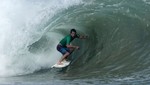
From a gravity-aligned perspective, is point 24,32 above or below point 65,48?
above

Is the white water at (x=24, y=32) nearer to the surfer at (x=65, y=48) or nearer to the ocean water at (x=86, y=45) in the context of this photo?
the ocean water at (x=86, y=45)

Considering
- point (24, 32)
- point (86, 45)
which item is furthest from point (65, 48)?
point (24, 32)

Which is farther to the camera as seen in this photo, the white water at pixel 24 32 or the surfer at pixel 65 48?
the white water at pixel 24 32

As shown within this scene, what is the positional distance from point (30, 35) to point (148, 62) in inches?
276

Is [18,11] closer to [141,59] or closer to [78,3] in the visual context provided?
[78,3]

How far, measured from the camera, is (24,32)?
18547 millimetres

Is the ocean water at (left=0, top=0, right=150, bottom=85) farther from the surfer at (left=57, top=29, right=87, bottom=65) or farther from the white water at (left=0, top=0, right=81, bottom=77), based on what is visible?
the surfer at (left=57, top=29, right=87, bottom=65)

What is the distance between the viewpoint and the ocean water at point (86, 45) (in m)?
12.0

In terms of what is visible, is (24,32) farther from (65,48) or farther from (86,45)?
(65,48)

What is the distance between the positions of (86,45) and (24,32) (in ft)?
14.7

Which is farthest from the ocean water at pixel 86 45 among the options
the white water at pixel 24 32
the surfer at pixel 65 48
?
the surfer at pixel 65 48

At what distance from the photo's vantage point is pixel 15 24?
20203mm

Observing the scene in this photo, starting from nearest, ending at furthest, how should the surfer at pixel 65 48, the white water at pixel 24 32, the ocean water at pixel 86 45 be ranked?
the ocean water at pixel 86 45 → the surfer at pixel 65 48 → the white water at pixel 24 32

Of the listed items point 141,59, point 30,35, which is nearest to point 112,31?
point 141,59
